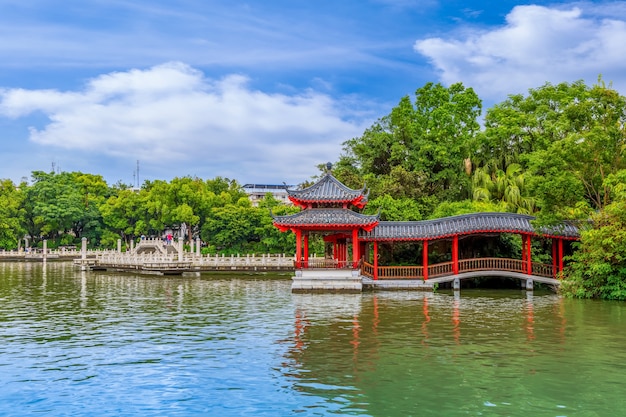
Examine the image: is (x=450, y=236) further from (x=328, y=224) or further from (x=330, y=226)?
(x=328, y=224)

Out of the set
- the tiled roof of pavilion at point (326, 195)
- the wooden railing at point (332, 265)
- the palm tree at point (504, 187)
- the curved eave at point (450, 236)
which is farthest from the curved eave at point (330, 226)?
the palm tree at point (504, 187)

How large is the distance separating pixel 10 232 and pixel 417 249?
4526 cm

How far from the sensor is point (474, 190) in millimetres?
35688

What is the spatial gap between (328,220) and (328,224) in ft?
0.96

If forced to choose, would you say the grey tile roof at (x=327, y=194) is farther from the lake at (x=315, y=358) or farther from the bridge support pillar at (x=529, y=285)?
the bridge support pillar at (x=529, y=285)

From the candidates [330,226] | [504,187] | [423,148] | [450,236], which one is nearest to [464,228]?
[450,236]

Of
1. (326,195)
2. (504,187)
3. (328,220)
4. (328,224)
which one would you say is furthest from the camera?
(504,187)

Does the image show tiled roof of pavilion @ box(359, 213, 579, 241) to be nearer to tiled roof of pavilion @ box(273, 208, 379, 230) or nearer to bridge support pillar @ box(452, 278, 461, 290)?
tiled roof of pavilion @ box(273, 208, 379, 230)

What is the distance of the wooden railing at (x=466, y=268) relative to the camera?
1072 inches

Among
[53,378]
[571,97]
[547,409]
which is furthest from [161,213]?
[547,409]

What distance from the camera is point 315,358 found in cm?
1250

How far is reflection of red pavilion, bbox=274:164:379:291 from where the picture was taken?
26.5 meters

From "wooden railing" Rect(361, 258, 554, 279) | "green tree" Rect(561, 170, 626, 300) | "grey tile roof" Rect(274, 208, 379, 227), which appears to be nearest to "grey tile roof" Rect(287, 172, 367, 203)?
"grey tile roof" Rect(274, 208, 379, 227)

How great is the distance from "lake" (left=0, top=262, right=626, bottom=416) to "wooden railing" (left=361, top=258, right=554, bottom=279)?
434cm
